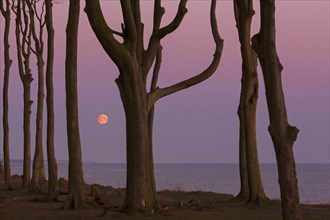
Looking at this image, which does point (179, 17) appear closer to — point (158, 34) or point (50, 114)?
point (158, 34)

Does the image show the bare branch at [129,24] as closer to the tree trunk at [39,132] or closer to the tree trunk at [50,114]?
the tree trunk at [50,114]

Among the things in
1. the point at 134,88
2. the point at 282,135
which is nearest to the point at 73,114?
the point at 134,88

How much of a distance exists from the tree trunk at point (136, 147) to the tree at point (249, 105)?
7.73m

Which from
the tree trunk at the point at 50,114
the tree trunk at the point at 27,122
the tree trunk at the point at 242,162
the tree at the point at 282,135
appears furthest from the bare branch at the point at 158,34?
the tree trunk at the point at 27,122

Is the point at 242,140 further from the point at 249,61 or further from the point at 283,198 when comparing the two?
the point at 283,198

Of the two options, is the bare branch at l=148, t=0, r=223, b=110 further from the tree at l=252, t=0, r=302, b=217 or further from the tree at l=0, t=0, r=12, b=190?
the tree at l=0, t=0, r=12, b=190

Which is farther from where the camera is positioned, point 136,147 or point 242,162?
point 242,162

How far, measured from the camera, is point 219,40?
25.7 meters

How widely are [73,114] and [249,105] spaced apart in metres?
7.77

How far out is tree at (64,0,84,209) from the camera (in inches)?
858

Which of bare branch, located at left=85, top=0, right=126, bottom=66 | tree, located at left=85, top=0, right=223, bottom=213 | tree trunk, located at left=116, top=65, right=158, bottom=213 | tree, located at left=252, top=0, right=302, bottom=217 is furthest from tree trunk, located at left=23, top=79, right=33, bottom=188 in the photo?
tree, located at left=252, top=0, right=302, bottom=217

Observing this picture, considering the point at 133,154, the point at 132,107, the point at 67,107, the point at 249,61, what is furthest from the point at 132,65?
the point at 249,61

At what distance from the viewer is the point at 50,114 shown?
2697cm

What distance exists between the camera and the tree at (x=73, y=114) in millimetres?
21781
